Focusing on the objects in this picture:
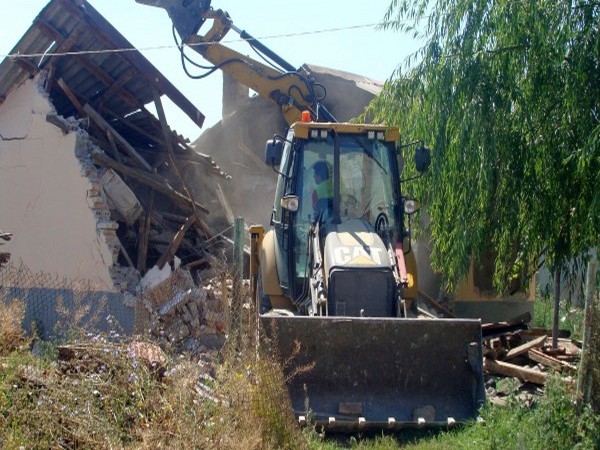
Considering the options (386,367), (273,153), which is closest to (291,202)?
(273,153)

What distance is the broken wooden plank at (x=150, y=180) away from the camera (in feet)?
47.6

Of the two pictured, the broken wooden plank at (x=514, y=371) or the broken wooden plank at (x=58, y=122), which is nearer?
the broken wooden plank at (x=514, y=371)

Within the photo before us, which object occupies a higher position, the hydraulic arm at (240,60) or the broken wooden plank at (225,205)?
the hydraulic arm at (240,60)

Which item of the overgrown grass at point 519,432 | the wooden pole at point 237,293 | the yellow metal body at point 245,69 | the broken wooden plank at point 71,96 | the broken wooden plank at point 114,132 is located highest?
the yellow metal body at point 245,69

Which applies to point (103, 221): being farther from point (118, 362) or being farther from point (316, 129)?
point (118, 362)

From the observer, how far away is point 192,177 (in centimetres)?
1656

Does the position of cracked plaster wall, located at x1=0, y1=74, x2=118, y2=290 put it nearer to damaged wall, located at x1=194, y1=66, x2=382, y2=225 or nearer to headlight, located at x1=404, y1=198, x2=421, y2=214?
damaged wall, located at x1=194, y1=66, x2=382, y2=225

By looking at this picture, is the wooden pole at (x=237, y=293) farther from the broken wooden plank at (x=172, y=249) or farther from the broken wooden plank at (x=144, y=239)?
the broken wooden plank at (x=144, y=239)

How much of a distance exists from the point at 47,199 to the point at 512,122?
8874mm

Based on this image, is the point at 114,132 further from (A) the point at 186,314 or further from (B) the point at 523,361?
(B) the point at 523,361

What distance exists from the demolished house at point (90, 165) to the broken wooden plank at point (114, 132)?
0.07ft

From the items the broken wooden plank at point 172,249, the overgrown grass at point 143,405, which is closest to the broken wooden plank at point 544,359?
the overgrown grass at point 143,405

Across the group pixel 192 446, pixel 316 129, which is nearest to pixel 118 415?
pixel 192 446

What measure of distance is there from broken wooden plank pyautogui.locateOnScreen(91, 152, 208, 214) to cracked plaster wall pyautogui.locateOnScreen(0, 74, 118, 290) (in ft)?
1.13
